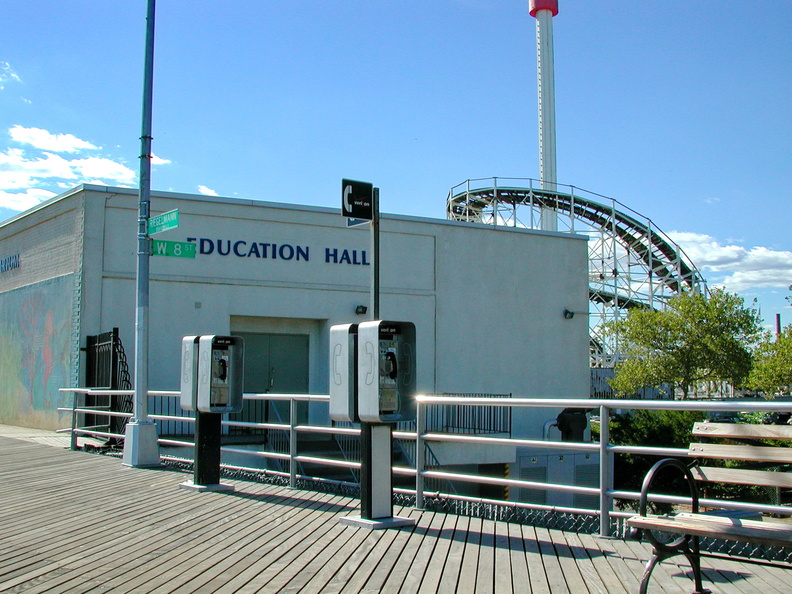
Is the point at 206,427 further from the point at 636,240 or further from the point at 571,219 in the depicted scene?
the point at 636,240

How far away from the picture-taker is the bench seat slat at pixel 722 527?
4277 mm

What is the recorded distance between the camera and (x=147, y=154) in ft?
38.4

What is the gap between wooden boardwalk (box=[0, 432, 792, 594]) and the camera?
507cm

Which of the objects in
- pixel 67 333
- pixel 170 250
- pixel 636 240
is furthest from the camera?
pixel 636 240

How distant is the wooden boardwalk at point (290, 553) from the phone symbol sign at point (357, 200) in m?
2.83

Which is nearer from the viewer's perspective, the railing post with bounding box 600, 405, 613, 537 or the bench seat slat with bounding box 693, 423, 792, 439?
the bench seat slat with bounding box 693, 423, 792, 439

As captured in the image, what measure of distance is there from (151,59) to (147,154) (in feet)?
4.72

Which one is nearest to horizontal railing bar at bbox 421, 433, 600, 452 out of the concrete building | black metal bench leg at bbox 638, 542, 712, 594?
black metal bench leg at bbox 638, 542, 712, 594

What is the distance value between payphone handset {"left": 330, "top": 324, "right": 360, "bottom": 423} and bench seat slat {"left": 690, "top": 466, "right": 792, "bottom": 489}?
2949 mm

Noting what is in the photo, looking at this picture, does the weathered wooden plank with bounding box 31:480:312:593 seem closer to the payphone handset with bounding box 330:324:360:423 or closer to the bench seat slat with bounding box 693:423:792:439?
the payphone handset with bounding box 330:324:360:423

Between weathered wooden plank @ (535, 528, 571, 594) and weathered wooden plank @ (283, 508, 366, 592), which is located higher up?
weathered wooden plank @ (535, 528, 571, 594)

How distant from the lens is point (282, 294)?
819 inches

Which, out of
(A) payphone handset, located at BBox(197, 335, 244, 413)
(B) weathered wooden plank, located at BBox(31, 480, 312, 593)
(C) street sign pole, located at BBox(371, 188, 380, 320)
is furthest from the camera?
(A) payphone handset, located at BBox(197, 335, 244, 413)

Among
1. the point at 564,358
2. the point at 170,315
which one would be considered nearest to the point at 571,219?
the point at 564,358
